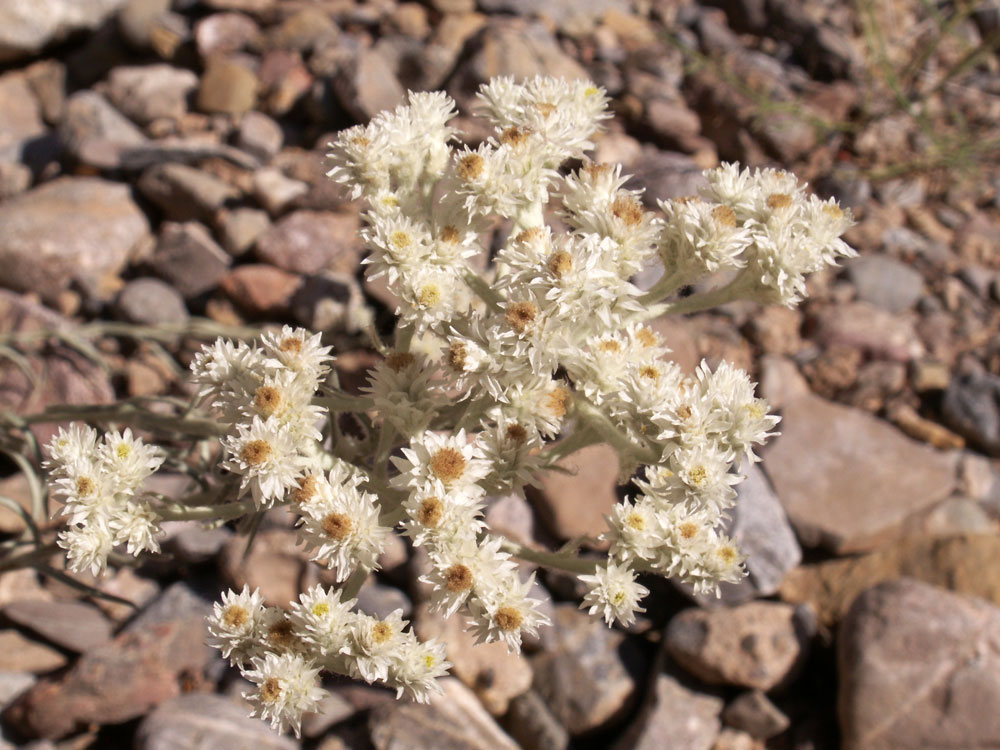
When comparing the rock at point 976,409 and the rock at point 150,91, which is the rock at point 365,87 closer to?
the rock at point 150,91

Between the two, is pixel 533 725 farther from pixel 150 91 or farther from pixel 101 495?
pixel 150 91

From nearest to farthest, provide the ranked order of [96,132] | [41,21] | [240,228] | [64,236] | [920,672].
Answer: [920,672]
[64,236]
[240,228]
[96,132]
[41,21]

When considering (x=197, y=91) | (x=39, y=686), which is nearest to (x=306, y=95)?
(x=197, y=91)

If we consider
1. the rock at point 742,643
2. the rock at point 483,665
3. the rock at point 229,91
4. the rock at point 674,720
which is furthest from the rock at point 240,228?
the rock at point 674,720

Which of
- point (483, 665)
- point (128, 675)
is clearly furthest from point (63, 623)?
point (483, 665)

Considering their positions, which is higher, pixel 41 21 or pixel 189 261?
pixel 41 21

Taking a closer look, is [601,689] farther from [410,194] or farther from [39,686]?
[410,194]
